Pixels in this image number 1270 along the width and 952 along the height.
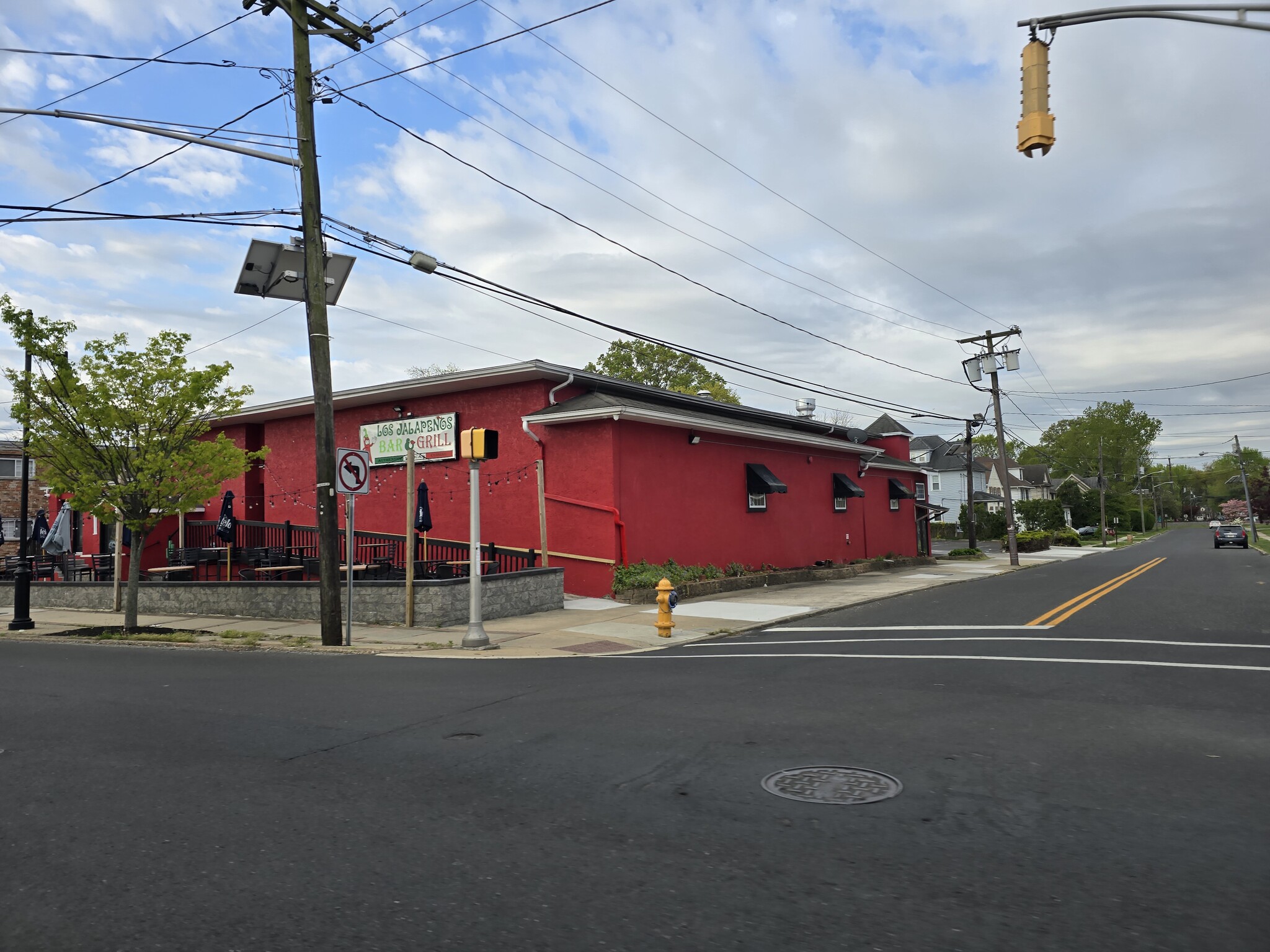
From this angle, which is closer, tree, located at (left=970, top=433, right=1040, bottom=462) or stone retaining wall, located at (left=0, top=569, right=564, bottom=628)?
stone retaining wall, located at (left=0, top=569, right=564, bottom=628)

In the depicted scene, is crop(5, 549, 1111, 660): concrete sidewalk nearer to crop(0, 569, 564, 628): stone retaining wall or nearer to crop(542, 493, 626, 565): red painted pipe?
crop(0, 569, 564, 628): stone retaining wall

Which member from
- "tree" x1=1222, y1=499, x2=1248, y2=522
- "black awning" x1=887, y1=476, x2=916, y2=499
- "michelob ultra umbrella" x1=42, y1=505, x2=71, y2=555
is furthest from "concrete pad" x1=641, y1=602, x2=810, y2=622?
"tree" x1=1222, y1=499, x2=1248, y2=522

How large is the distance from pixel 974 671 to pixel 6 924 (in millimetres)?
8497

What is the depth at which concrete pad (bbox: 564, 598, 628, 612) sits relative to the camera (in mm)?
16969

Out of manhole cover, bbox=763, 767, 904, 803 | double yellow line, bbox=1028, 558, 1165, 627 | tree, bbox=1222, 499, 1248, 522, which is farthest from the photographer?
tree, bbox=1222, 499, 1248, 522

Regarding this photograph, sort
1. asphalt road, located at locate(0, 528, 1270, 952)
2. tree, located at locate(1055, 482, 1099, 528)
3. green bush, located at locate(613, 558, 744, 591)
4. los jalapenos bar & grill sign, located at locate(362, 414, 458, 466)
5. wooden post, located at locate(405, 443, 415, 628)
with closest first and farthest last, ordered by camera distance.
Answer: asphalt road, located at locate(0, 528, 1270, 952) → wooden post, located at locate(405, 443, 415, 628) → green bush, located at locate(613, 558, 744, 591) → los jalapenos bar & grill sign, located at locate(362, 414, 458, 466) → tree, located at locate(1055, 482, 1099, 528)

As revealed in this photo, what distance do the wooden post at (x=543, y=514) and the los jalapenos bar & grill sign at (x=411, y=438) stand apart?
10.9 ft

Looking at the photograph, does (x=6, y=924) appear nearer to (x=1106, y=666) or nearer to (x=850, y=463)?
(x=1106, y=666)

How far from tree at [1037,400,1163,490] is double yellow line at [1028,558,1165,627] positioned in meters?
86.4

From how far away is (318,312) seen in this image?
13438 millimetres

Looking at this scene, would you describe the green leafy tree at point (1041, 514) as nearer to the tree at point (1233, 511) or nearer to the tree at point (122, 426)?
the tree at point (122, 426)

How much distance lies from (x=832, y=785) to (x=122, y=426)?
A: 44.5 feet

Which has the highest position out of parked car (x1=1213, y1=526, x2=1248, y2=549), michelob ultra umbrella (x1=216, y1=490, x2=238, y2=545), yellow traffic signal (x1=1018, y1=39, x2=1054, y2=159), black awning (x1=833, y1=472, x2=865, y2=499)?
yellow traffic signal (x1=1018, y1=39, x2=1054, y2=159)

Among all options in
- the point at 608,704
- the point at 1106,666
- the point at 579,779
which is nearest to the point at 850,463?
the point at 1106,666
